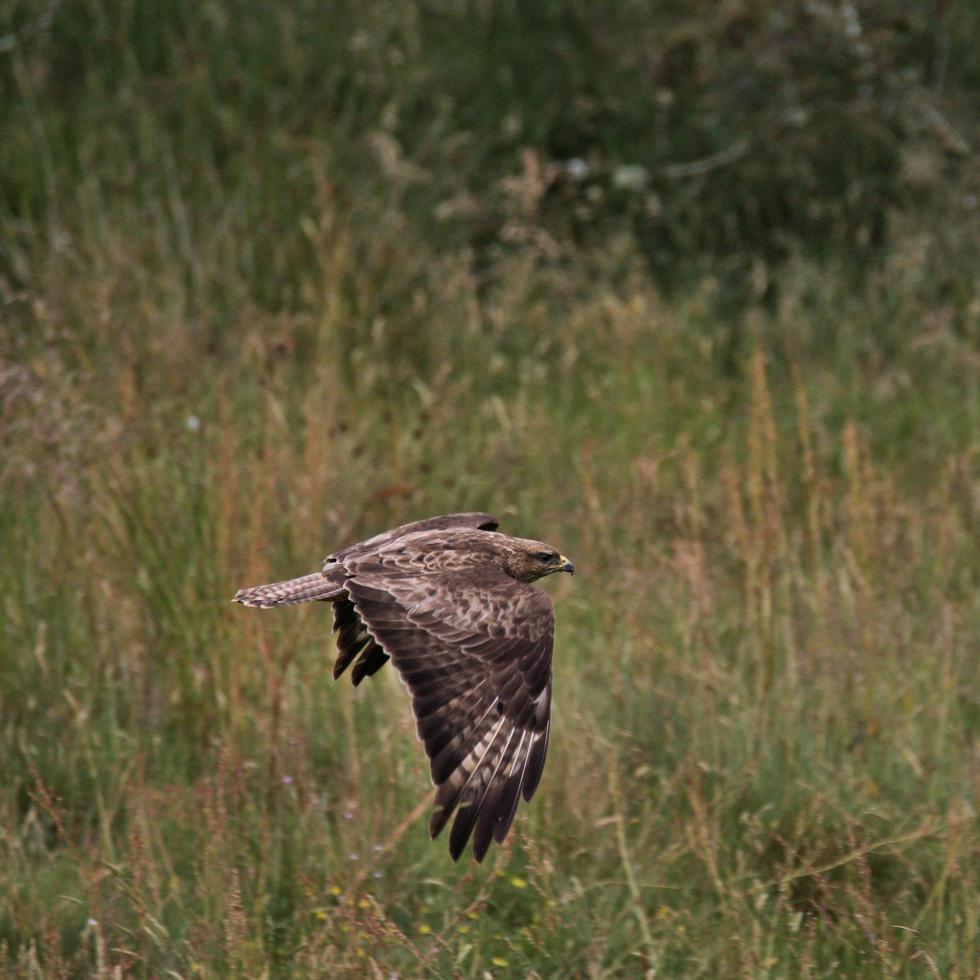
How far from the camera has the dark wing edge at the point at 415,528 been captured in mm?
4254

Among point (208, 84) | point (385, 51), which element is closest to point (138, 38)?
point (208, 84)

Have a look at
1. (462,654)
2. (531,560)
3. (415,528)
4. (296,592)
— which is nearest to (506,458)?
(415,528)

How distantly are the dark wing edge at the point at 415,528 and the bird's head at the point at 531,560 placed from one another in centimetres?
17

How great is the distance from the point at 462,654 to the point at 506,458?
243 centimetres

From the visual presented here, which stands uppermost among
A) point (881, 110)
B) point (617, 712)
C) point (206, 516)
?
point (881, 110)

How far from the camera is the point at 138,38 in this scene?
26.7 feet

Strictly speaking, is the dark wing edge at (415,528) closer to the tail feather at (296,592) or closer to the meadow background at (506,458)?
the tail feather at (296,592)

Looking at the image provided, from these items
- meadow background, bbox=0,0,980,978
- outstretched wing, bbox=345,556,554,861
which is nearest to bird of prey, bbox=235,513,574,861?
outstretched wing, bbox=345,556,554,861

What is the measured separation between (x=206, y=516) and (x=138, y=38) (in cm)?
413

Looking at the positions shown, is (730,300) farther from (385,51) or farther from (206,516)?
(206,516)

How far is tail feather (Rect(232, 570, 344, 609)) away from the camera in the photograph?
12.8 ft

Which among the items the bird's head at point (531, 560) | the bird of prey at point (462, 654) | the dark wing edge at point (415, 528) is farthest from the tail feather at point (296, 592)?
the bird's head at point (531, 560)

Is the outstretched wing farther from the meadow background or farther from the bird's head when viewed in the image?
the bird's head

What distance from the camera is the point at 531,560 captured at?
431cm
